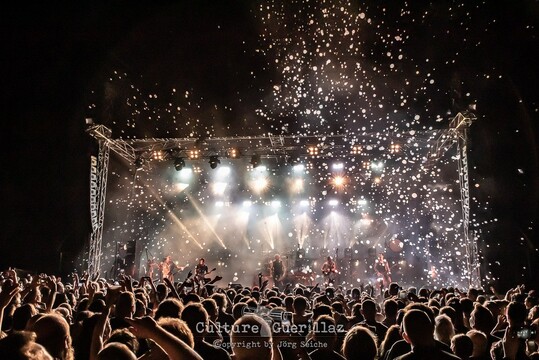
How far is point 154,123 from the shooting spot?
17344 mm

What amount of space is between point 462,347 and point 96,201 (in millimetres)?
13993

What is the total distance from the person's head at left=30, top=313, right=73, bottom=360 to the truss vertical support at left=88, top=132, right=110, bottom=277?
12.5 metres

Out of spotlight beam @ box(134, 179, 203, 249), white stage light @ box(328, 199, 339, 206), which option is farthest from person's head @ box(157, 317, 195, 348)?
white stage light @ box(328, 199, 339, 206)

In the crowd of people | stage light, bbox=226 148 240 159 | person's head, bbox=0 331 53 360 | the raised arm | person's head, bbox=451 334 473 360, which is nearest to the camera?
person's head, bbox=0 331 53 360

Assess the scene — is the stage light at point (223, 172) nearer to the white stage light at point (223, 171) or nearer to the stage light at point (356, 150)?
the white stage light at point (223, 171)

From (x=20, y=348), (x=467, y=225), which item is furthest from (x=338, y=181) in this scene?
(x=20, y=348)

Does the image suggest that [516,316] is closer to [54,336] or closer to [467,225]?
[54,336]

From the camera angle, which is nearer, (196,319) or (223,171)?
(196,319)

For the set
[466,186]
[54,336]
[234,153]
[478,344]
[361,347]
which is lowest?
[478,344]

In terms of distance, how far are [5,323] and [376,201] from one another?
21.9 meters

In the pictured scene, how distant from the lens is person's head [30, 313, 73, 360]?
2301mm

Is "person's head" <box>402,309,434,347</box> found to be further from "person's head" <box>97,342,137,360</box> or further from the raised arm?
"person's head" <box>97,342,137,360</box>

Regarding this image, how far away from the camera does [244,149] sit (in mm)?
18047

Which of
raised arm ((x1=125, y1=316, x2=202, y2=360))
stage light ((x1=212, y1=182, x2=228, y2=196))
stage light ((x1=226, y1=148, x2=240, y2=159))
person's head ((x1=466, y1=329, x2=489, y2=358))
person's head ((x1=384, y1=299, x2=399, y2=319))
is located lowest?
person's head ((x1=466, y1=329, x2=489, y2=358))
